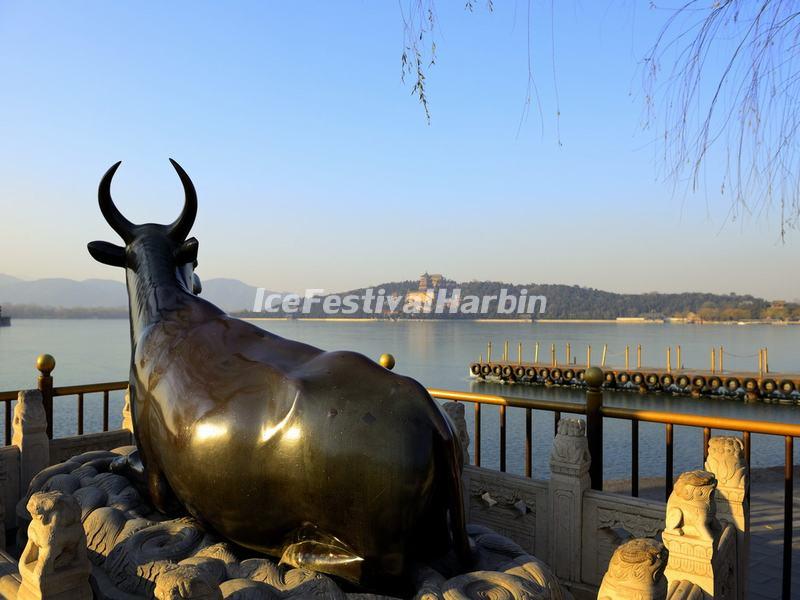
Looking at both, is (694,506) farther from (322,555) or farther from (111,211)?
(111,211)

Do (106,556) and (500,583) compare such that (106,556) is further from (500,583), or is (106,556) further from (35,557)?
(500,583)

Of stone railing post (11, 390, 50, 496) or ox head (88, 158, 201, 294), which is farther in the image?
stone railing post (11, 390, 50, 496)

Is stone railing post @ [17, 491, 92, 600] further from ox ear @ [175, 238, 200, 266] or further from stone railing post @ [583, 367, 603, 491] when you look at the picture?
stone railing post @ [583, 367, 603, 491]

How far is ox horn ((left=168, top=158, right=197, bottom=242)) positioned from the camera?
3.96m

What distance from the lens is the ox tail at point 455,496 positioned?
262 centimetres

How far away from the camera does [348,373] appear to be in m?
2.82

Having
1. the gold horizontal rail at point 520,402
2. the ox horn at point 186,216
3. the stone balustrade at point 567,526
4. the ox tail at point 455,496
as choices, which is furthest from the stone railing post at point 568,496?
the ox horn at point 186,216

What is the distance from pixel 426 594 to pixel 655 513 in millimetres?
1611

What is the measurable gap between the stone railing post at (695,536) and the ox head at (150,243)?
3.25 metres

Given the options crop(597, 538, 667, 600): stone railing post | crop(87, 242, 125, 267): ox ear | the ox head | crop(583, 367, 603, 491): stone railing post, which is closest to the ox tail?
crop(597, 538, 667, 600): stone railing post

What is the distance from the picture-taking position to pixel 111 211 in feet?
13.5

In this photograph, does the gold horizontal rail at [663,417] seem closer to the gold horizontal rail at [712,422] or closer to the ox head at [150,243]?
the gold horizontal rail at [712,422]

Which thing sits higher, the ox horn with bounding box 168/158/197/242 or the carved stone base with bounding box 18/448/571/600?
the ox horn with bounding box 168/158/197/242

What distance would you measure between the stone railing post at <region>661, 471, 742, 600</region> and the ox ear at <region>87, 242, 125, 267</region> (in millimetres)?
3737
